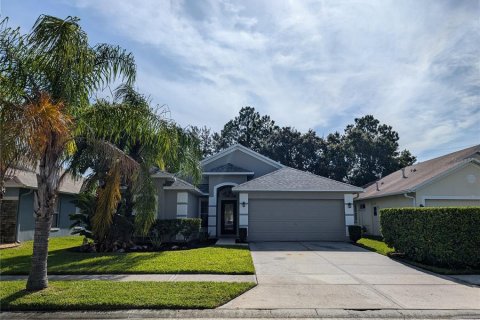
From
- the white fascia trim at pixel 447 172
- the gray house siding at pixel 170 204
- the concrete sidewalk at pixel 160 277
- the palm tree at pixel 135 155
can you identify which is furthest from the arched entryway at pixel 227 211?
the concrete sidewalk at pixel 160 277

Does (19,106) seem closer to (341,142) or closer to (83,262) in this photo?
(83,262)

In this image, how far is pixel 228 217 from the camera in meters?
23.3

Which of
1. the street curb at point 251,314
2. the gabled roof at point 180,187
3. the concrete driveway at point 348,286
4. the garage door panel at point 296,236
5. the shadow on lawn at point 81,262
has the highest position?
the gabled roof at point 180,187

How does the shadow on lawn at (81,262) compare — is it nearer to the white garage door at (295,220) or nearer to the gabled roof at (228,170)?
the white garage door at (295,220)

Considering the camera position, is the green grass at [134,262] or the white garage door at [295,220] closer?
the green grass at [134,262]

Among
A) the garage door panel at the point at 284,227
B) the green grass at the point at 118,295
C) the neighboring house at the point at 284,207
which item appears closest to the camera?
the green grass at the point at 118,295

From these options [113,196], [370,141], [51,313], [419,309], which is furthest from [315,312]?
[370,141]

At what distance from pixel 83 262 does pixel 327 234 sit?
12346 millimetres

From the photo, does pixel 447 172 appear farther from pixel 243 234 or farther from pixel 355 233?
pixel 243 234

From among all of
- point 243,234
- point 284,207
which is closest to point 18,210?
point 243,234

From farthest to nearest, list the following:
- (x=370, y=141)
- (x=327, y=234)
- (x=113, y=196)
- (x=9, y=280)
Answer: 1. (x=370, y=141)
2. (x=327, y=234)
3. (x=113, y=196)
4. (x=9, y=280)

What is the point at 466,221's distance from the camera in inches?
415

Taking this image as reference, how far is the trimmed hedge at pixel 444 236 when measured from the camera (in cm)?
1052

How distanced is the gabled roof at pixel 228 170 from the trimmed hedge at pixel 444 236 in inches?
451
